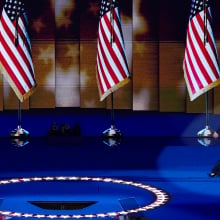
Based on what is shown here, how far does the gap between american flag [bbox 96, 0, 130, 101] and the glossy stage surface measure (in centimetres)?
77

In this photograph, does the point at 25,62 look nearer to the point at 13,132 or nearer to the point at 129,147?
the point at 13,132

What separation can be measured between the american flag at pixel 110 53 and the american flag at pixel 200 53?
2.81 ft

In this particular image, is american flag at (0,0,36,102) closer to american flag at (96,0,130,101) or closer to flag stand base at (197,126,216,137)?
american flag at (96,0,130,101)

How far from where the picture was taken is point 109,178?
16.9 feet

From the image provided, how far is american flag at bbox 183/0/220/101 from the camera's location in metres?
7.71

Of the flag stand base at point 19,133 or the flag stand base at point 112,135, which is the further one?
the flag stand base at point 112,135

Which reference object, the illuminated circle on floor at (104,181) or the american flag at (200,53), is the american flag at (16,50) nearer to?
the american flag at (200,53)

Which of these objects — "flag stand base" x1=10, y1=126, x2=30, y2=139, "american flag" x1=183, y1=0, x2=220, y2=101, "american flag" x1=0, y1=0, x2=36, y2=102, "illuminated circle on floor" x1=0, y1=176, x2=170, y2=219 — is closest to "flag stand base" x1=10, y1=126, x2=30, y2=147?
"flag stand base" x1=10, y1=126, x2=30, y2=139

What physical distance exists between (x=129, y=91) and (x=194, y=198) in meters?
4.71

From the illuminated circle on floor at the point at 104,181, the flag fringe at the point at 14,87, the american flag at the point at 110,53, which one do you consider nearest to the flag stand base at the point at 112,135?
the american flag at the point at 110,53

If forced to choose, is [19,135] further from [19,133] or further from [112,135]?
[112,135]

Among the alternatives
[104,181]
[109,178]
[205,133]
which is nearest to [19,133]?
[205,133]

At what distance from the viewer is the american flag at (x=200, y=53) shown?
7715 millimetres

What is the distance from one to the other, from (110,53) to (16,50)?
123 centimetres
